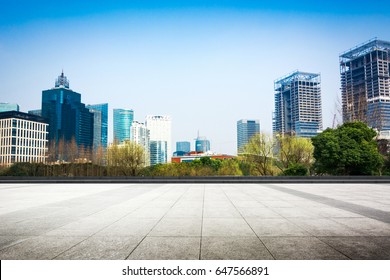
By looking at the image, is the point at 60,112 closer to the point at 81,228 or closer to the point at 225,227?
the point at 81,228

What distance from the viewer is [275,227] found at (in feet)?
18.9

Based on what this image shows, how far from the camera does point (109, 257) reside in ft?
12.8

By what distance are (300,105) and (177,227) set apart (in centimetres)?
19318

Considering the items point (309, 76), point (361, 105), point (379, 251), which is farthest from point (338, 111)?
point (309, 76)

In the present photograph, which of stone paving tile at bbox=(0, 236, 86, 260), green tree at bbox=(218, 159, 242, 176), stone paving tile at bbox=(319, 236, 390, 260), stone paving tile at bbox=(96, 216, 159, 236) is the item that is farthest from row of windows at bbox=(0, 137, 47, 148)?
stone paving tile at bbox=(319, 236, 390, 260)

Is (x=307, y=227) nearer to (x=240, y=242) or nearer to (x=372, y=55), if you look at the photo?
(x=240, y=242)

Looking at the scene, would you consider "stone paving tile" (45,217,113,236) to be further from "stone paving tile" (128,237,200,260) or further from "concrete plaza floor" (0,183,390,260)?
"stone paving tile" (128,237,200,260)

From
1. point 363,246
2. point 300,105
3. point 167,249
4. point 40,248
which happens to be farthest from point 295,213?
point 300,105

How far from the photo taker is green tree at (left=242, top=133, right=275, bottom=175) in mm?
31700

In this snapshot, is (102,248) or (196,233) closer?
(102,248)

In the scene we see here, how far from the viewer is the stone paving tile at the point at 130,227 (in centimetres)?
523

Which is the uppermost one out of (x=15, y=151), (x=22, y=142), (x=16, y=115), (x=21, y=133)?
(x=16, y=115)

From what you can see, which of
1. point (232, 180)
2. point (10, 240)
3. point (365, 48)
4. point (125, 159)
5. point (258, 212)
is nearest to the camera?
point (10, 240)
